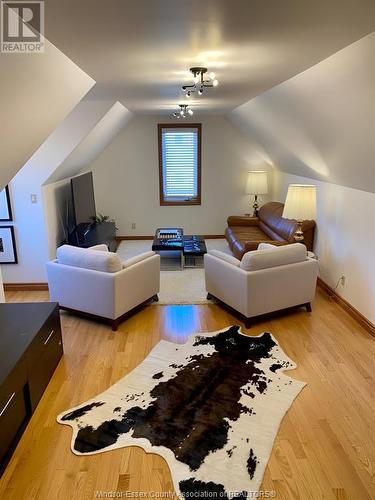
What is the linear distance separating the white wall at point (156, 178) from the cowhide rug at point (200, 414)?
4281 mm

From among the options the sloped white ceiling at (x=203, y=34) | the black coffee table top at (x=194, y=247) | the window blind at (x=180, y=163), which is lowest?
the black coffee table top at (x=194, y=247)

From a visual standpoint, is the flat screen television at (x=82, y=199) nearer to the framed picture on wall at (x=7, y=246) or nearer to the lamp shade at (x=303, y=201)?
the framed picture on wall at (x=7, y=246)

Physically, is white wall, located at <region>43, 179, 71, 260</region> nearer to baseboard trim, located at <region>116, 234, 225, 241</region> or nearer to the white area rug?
the white area rug

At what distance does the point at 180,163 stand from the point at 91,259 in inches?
157

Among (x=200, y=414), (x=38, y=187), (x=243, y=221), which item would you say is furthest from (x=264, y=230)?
(x=200, y=414)

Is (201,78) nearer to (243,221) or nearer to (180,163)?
(243,221)

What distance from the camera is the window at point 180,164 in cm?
696

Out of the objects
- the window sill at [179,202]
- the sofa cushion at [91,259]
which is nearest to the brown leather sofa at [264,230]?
the window sill at [179,202]

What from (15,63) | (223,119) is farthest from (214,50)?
(223,119)

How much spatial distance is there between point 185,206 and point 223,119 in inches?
73.1

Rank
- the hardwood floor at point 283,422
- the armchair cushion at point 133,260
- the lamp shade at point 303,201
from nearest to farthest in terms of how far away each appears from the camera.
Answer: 1. the hardwood floor at point 283,422
2. the armchair cushion at point 133,260
3. the lamp shade at point 303,201

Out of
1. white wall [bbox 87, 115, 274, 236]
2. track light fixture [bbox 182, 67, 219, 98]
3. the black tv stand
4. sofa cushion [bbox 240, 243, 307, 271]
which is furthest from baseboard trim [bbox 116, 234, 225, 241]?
track light fixture [bbox 182, 67, 219, 98]

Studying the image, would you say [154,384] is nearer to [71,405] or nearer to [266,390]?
[71,405]

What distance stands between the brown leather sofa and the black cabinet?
→ 2794mm
